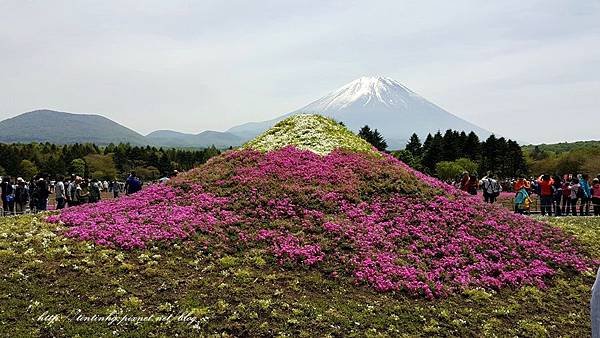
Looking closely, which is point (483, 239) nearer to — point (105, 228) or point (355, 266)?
point (355, 266)

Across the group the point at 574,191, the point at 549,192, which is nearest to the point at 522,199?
the point at 549,192

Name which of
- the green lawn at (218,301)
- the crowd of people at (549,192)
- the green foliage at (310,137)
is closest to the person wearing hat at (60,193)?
the green foliage at (310,137)

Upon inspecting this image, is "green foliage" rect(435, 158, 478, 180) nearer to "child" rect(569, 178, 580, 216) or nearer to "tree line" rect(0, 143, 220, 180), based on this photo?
"tree line" rect(0, 143, 220, 180)

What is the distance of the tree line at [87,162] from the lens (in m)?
98.4

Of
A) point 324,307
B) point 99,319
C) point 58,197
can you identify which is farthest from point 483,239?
point 58,197

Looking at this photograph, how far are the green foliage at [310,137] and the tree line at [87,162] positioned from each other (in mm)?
65932

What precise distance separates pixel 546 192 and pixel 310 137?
14.0 m

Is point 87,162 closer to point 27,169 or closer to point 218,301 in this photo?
point 27,169

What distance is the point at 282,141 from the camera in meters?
25.4

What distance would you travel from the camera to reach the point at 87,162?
358 feet

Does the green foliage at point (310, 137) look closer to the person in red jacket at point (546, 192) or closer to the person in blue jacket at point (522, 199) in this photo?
the person in blue jacket at point (522, 199)

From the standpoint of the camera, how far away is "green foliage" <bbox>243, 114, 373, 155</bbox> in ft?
81.6

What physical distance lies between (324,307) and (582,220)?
58.4 ft

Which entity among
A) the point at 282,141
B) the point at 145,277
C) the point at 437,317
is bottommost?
the point at 437,317
